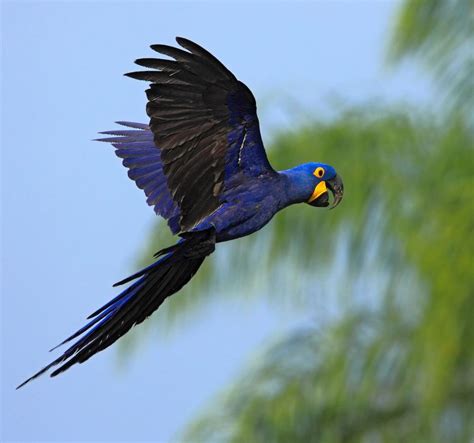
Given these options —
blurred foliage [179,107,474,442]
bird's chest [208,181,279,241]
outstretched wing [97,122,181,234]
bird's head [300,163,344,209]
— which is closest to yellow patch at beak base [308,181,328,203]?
bird's head [300,163,344,209]

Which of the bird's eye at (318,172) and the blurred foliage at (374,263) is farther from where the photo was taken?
the blurred foliage at (374,263)

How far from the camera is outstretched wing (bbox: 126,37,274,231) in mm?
4324

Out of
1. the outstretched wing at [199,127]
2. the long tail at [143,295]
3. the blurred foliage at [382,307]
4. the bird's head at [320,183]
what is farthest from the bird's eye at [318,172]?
the blurred foliage at [382,307]

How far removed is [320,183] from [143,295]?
0.76 meters

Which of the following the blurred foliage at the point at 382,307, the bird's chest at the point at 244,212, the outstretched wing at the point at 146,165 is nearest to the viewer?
the bird's chest at the point at 244,212

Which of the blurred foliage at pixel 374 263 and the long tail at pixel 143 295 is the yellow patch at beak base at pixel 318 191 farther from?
the blurred foliage at pixel 374 263

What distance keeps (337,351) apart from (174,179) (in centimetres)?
607

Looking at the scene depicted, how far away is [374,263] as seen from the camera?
10656 mm

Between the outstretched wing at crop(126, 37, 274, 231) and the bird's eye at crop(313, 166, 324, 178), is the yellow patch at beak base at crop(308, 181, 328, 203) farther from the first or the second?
the outstretched wing at crop(126, 37, 274, 231)

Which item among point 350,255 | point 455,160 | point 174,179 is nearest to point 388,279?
point 350,255

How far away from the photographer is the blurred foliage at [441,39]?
10500 millimetres

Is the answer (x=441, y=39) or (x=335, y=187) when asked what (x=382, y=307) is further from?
(x=335, y=187)

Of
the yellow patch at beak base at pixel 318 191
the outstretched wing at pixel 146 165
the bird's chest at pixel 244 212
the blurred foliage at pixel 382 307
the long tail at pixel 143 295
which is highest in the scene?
the blurred foliage at pixel 382 307

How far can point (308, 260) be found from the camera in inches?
427
